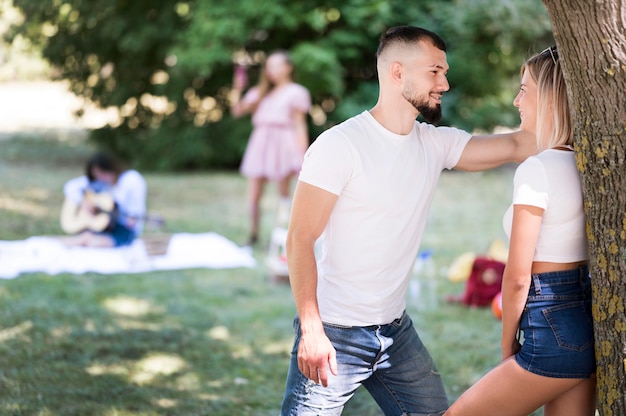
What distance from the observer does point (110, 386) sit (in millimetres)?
4727

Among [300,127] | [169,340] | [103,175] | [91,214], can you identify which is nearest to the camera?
[169,340]

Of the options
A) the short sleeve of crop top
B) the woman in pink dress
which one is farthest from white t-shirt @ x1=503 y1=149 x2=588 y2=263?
the woman in pink dress

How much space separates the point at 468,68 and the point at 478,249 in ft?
23.7

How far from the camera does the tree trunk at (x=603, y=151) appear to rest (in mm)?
2461

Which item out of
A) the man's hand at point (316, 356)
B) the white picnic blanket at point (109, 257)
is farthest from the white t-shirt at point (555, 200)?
the white picnic blanket at point (109, 257)

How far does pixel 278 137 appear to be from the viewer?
29.3 feet

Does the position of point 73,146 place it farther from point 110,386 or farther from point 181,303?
point 110,386

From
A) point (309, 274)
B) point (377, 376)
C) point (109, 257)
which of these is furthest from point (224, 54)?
point (309, 274)

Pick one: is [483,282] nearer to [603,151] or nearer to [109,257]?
[109,257]

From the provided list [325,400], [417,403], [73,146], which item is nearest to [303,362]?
[325,400]

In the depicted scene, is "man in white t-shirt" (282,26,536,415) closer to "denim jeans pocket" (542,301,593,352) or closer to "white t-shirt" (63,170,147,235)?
"denim jeans pocket" (542,301,593,352)

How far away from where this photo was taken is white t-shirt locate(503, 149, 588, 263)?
8.31ft

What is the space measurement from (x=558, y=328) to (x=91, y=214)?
6.52 metres

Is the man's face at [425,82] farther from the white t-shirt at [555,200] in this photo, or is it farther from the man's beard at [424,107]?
the white t-shirt at [555,200]
